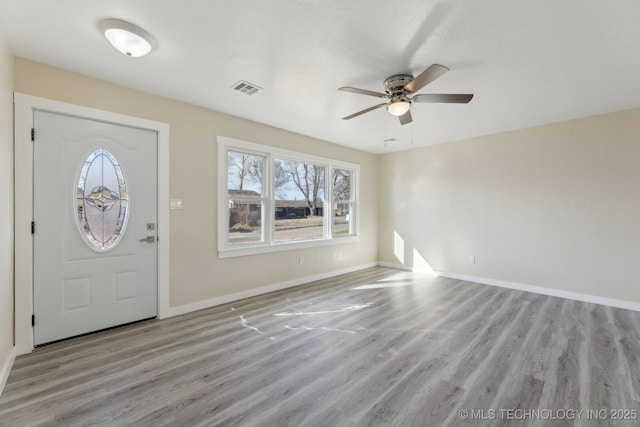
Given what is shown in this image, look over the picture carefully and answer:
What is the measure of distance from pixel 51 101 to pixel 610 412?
5072mm

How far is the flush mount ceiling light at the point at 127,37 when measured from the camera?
1.97 meters

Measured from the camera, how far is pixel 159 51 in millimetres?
2352

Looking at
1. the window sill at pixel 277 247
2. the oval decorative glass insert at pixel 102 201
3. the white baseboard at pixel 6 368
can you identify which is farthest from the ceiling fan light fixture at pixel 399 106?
the white baseboard at pixel 6 368

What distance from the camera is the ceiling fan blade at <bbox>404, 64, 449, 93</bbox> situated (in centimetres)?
206

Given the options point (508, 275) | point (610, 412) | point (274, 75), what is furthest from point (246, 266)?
point (508, 275)

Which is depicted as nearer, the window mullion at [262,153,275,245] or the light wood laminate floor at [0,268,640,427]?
the light wood laminate floor at [0,268,640,427]

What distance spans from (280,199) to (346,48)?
2699 millimetres

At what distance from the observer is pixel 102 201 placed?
288 centimetres

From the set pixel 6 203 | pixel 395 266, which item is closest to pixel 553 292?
pixel 395 266

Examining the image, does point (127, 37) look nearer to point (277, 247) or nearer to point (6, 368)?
point (6, 368)

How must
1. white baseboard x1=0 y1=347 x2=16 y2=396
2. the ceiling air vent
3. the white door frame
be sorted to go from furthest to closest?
the ceiling air vent
the white door frame
white baseboard x1=0 y1=347 x2=16 y2=396

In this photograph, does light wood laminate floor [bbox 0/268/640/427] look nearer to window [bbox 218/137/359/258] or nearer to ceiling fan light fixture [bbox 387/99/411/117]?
window [bbox 218/137/359/258]

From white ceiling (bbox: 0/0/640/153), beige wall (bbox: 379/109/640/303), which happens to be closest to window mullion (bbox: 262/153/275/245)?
white ceiling (bbox: 0/0/640/153)

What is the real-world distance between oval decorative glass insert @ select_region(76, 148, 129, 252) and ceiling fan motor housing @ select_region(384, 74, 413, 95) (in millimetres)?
2980
